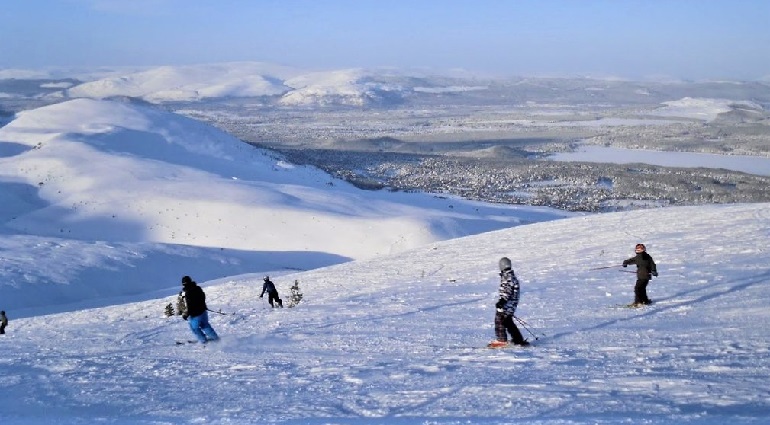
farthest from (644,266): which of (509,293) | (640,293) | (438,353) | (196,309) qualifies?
(196,309)

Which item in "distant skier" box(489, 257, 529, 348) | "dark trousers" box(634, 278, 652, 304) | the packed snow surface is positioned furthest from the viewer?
"dark trousers" box(634, 278, 652, 304)

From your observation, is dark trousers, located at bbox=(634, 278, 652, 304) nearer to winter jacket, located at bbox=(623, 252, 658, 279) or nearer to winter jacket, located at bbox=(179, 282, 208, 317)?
winter jacket, located at bbox=(623, 252, 658, 279)

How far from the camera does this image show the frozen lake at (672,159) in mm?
70188

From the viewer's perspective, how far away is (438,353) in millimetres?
9820

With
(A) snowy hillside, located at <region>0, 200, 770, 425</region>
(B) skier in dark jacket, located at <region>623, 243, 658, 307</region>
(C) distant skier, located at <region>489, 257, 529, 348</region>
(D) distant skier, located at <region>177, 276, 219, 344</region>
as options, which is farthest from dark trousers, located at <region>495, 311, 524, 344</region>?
(D) distant skier, located at <region>177, 276, 219, 344</region>

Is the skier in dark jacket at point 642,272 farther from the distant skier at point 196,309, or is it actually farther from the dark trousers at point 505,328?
the distant skier at point 196,309

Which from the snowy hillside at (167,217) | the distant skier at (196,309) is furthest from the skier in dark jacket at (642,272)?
the snowy hillside at (167,217)

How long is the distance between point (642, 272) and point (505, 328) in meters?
3.32

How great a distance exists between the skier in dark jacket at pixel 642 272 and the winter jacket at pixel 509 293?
3034mm

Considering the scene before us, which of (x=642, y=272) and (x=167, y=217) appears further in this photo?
(x=167, y=217)

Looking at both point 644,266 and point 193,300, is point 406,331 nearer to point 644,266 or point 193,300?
point 193,300

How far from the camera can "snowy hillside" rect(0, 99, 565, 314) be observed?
2608cm

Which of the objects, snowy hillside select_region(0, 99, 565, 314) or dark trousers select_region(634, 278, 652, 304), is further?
snowy hillside select_region(0, 99, 565, 314)

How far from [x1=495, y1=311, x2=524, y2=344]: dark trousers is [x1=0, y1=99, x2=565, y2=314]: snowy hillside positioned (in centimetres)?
1667
